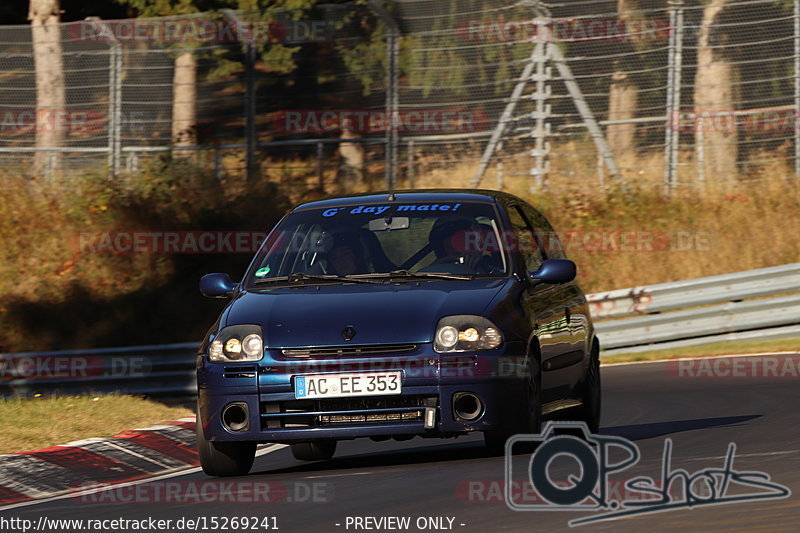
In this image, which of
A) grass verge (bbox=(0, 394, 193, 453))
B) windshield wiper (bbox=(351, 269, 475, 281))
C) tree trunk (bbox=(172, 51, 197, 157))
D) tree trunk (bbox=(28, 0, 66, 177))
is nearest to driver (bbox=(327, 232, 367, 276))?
windshield wiper (bbox=(351, 269, 475, 281))

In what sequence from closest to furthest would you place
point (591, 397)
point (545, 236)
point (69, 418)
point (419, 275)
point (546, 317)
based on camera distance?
point (419, 275)
point (546, 317)
point (591, 397)
point (545, 236)
point (69, 418)

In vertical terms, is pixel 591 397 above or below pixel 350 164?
below

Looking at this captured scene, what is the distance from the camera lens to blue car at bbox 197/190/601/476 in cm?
830

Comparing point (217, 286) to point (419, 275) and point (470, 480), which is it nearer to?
point (419, 275)

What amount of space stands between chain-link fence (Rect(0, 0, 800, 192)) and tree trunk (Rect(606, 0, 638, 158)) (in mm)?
26

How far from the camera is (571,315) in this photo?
1001cm

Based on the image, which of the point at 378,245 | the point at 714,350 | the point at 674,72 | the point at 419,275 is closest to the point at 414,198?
the point at 378,245

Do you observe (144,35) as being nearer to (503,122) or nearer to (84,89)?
(84,89)

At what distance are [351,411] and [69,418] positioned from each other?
436 centimetres

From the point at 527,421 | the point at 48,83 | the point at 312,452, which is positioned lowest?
the point at 312,452

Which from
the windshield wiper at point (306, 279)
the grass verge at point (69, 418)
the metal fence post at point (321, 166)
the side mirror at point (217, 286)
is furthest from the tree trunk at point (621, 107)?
the windshield wiper at point (306, 279)

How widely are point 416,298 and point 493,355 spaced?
601 mm

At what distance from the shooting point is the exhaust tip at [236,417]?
8500 mm

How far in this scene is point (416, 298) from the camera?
864cm
